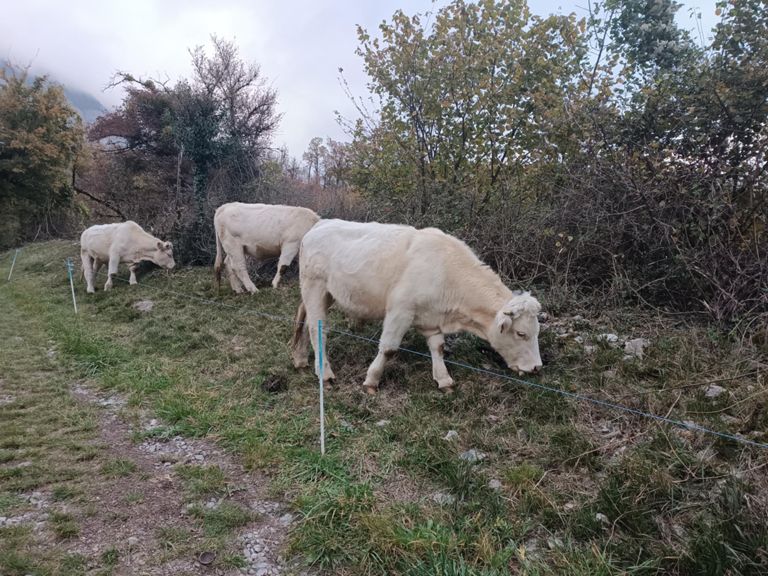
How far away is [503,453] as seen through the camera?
13.0 ft

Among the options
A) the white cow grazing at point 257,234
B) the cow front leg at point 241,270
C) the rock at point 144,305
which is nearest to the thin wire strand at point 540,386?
the rock at point 144,305

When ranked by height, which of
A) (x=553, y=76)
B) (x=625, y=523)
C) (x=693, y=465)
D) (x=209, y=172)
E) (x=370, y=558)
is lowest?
(x=370, y=558)

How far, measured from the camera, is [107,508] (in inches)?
140

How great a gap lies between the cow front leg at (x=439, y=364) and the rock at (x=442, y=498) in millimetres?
1605

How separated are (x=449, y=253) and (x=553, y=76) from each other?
19.0 feet

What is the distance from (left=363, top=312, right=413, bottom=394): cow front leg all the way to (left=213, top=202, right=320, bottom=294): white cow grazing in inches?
216

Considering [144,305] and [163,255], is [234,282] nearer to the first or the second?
[144,305]

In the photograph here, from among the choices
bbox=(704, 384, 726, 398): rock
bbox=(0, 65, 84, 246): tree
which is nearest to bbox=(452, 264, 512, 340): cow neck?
bbox=(704, 384, 726, 398): rock

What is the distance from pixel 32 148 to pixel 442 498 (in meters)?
32.7

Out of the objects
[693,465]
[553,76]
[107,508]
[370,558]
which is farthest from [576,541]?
[553,76]

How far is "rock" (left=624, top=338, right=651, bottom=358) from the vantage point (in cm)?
500

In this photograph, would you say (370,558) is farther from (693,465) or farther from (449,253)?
(449,253)

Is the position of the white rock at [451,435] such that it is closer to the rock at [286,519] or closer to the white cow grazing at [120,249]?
the rock at [286,519]

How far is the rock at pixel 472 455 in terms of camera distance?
387cm
